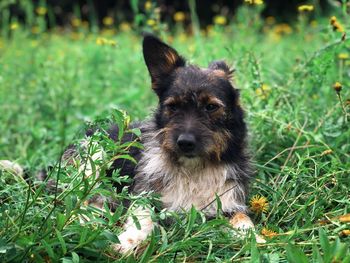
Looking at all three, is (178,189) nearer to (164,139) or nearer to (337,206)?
(164,139)

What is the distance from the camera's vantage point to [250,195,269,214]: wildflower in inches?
165

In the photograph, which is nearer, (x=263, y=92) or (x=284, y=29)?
(x=263, y=92)

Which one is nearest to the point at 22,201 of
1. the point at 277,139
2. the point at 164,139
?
the point at 164,139

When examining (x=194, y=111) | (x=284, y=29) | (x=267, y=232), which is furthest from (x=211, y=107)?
(x=284, y=29)

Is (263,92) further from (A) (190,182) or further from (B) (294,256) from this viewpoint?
(B) (294,256)

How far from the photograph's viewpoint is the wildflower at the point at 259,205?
165 inches

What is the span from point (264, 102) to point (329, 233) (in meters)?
2.18

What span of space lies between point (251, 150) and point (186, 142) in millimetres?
1010

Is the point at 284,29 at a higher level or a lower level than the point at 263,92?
lower

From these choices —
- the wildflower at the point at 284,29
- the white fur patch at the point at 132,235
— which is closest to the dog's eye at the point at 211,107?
the white fur patch at the point at 132,235

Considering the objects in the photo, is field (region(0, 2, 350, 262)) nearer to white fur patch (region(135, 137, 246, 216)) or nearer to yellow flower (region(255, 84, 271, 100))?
yellow flower (region(255, 84, 271, 100))

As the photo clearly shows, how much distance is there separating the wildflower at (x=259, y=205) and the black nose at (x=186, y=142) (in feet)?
2.00

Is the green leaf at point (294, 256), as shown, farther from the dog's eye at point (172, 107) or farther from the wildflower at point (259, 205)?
the dog's eye at point (172, 107)

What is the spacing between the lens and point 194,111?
4.11m
